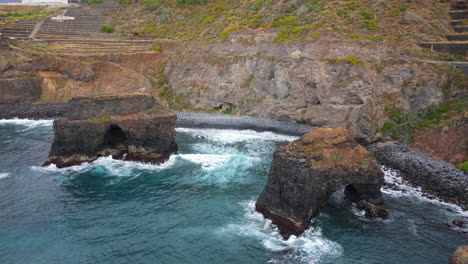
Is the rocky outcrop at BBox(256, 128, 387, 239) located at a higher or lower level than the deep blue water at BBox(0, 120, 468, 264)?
higher

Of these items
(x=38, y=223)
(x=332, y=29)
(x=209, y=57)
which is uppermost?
(x=332, y=29)

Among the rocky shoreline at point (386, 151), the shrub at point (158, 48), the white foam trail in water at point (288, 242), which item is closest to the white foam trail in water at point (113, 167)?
the white foam trail in water at point (288, 242)

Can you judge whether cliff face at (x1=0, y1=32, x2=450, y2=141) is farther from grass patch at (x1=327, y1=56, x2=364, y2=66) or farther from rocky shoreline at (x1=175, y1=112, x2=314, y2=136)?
rocky shoreline at (x1=175, y1=112, x2=314, y2=136)

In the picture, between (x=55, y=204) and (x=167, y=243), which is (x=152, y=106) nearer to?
(x=55, y=204)

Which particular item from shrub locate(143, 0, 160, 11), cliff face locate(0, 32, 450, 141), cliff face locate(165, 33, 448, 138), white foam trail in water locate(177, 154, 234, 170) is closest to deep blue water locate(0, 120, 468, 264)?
white foam trail in water locate(177, 154, 234, 170)

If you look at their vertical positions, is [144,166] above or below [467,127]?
below

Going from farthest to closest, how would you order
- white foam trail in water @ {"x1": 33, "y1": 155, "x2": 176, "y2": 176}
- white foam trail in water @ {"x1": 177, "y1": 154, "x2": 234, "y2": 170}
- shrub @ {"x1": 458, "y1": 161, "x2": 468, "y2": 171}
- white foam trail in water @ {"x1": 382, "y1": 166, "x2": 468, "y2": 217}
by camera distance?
1. white foam trail in water @ {"x1": 177, "y1": 154, "x2": 234, "y2": 170}
2. white foam trail in water @ {"x1": 33, "y1": 155, "x2": 176, "y2": 176}
3. shrub @ {"x1": 458, "y1": 161, "x2": 468, "y2": 171}
4. white foam trail in water @ {"x1": 382, "y1": 166, "x2": 468, "y2": 217}

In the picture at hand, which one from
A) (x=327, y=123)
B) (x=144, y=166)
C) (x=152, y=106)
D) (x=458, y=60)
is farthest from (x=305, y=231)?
(x=458, y=60)

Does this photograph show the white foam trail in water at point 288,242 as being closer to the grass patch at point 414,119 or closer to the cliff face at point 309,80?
the grass patch at point 414,119
